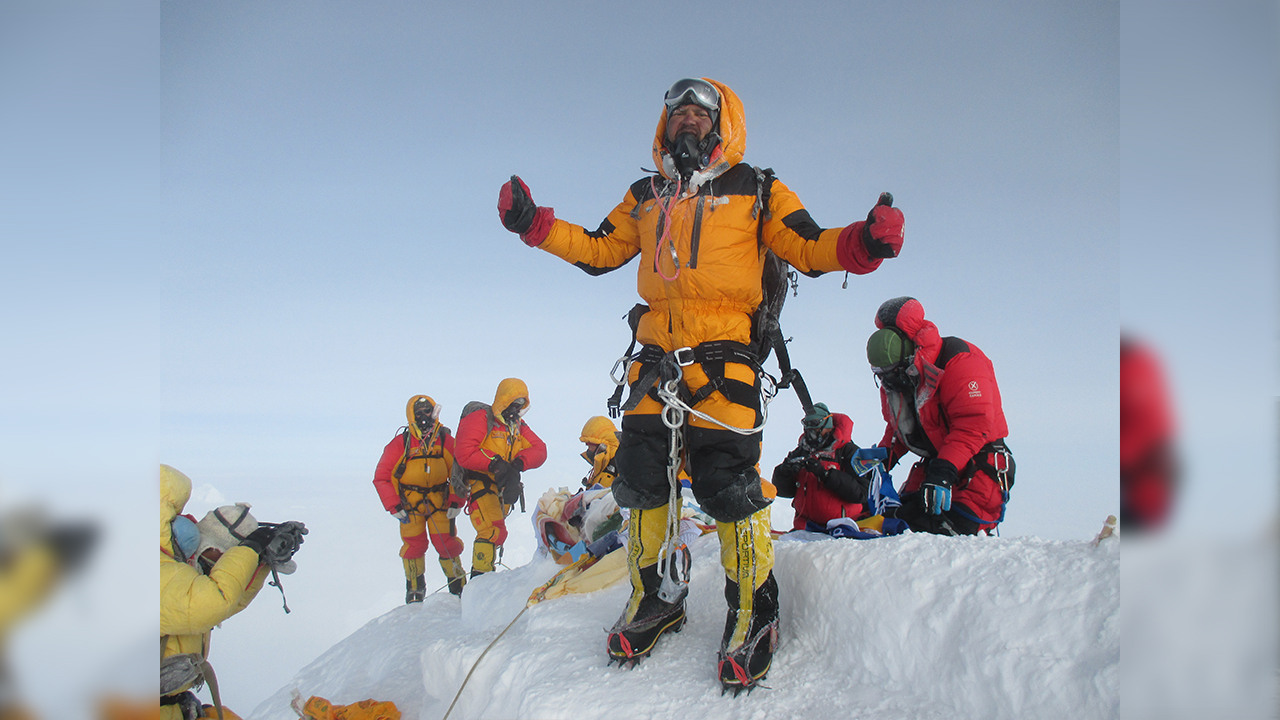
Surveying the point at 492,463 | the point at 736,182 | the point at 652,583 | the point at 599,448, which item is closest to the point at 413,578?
the point at 492,463

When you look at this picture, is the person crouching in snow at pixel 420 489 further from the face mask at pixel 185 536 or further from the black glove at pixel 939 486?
the black glove at pixel 939 486

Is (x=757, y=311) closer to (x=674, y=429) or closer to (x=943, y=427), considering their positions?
(x=674, y=429)

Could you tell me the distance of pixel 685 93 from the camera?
290 centimetres

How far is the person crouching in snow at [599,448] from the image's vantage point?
24.7 feet

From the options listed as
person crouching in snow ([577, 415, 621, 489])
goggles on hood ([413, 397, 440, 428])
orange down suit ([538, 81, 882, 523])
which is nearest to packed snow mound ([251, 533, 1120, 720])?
orange down suit ([538, 81, 882, 523])

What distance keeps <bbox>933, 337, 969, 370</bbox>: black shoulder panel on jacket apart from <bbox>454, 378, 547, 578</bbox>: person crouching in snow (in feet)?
16.3

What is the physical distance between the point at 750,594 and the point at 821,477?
2008 millimetres

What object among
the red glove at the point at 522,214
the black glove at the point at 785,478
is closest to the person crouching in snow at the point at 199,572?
the red glove at the point at 522,214

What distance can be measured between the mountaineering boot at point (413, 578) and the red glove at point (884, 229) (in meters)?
6.95

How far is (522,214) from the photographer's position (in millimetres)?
2994

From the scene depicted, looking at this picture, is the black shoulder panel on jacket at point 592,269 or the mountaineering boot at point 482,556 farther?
the mountaineering boot at point 482,556

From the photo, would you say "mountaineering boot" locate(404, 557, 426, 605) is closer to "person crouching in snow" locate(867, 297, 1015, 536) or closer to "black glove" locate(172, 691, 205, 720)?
"black glove" locate(172, 691, 205, 720)

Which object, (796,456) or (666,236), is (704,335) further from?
(796,456)

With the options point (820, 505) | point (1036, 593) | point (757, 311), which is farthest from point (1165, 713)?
point (820, 505)
